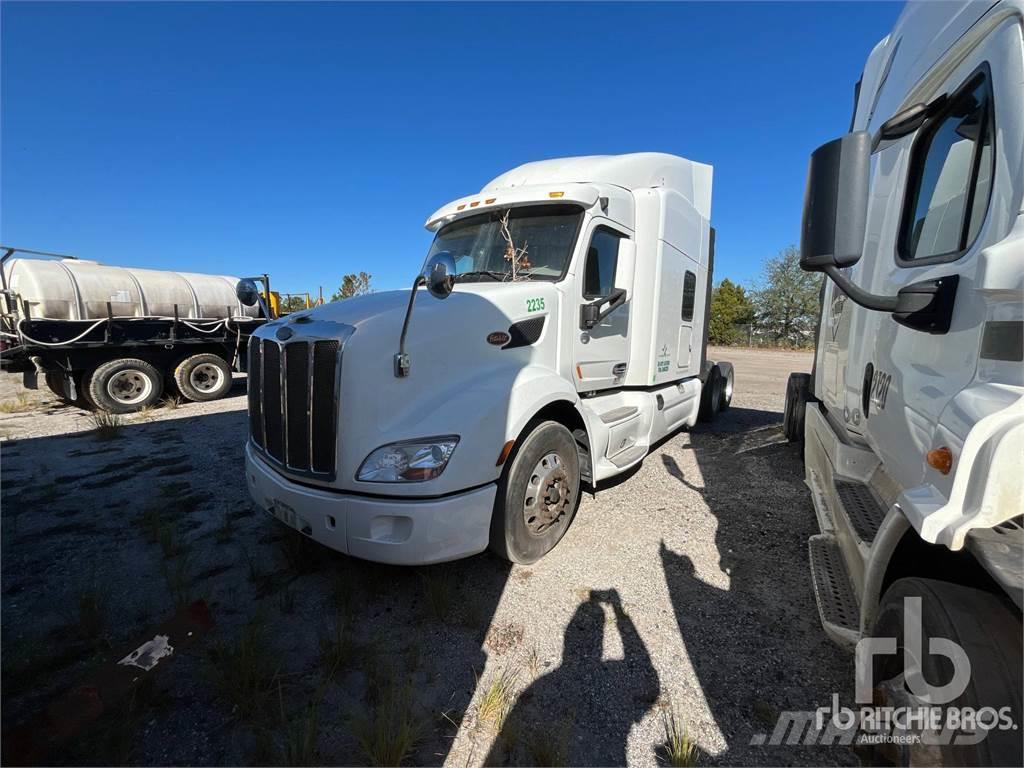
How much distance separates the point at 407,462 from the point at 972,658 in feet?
7.63

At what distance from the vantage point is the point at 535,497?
10.7ft

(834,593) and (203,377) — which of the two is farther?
(203,377)

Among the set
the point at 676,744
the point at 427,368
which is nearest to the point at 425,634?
the point at 676,744

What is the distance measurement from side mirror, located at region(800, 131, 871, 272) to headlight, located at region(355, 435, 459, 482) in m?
2.01

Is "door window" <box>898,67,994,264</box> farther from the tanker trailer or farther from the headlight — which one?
the tanker trailer

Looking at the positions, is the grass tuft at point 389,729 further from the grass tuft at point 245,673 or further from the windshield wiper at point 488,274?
the windshield wiper at point 488,274

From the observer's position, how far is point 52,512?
13.7 ft

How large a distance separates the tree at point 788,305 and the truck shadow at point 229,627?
118ft

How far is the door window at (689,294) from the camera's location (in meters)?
5.84

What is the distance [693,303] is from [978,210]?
469cm

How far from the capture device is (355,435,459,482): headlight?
103 inches

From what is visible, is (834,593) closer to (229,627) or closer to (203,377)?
(229,627)

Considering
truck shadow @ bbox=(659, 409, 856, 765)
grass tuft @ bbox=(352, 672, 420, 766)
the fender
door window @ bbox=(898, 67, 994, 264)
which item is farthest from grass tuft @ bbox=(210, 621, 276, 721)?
door window @ bbox=(898, 67, 994, 264)

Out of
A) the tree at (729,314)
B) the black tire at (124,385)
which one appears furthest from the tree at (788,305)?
the black tire at (124,385)
